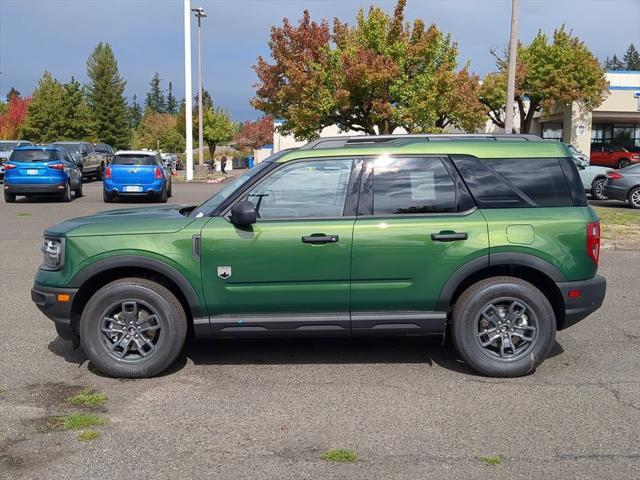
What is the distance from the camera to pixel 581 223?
5.12m

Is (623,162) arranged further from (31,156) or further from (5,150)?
(5,150)

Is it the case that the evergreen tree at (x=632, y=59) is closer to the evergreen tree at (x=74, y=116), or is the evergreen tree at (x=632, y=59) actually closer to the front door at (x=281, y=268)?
the evergreen tree at (x=74, y=116)

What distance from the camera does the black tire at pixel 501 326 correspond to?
5.11 metres

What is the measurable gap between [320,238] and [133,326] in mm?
1609

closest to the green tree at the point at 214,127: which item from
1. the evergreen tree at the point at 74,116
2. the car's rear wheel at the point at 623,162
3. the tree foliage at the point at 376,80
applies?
the evergreen tree at the point at 74,116

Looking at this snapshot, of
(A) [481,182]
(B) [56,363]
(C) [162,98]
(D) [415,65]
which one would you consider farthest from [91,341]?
(C) [162,98]

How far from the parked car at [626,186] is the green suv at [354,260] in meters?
15.1

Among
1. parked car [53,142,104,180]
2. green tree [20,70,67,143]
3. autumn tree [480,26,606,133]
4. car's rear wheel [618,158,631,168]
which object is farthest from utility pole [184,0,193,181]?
green tree [20,70,67,143]

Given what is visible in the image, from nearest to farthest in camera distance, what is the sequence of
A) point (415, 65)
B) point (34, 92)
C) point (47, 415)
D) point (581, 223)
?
point (47, 415), point (581, 223), point (415, 65), point (34, 92)

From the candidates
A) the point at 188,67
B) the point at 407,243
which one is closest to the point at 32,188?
the point at 188,67

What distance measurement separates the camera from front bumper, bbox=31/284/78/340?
16.5 ft

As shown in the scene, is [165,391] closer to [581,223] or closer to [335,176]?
[335,176]

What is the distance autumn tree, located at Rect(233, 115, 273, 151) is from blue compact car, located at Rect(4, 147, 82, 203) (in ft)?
195

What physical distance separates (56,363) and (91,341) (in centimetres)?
67
